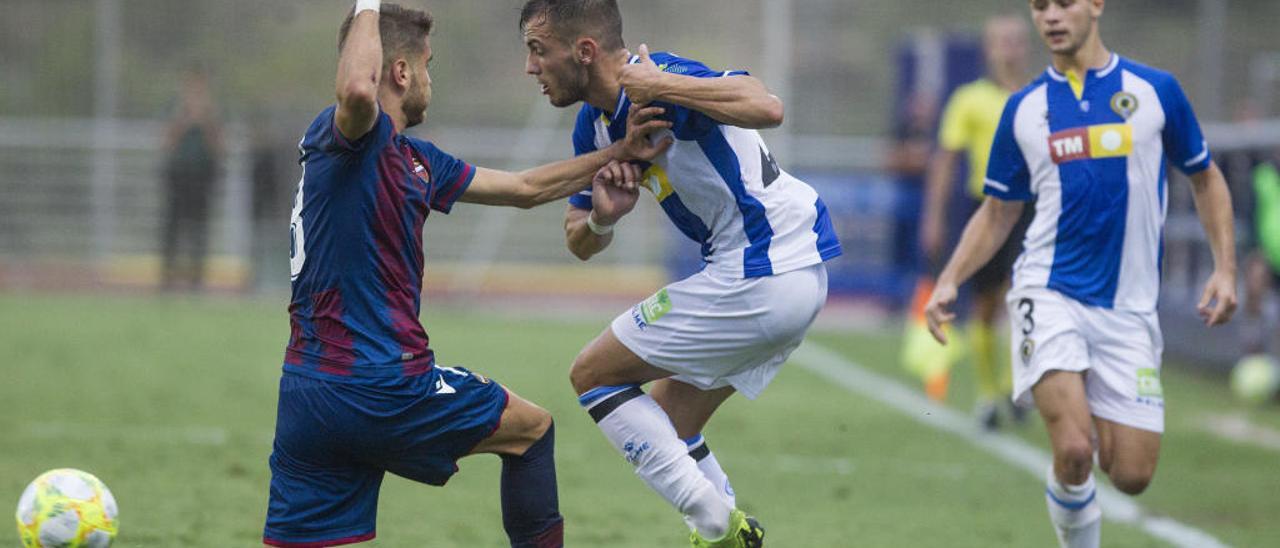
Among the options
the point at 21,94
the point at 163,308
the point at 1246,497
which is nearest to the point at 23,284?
the point at 21,94

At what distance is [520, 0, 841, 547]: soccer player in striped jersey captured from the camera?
495 centimetres

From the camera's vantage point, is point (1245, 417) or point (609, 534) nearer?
point (609, 534)

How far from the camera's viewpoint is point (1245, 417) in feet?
37.4

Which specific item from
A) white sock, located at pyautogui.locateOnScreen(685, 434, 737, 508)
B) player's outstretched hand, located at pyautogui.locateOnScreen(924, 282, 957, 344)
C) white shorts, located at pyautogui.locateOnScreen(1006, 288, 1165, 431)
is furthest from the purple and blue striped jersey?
white shorts, located at pyautogui.locateOnScreen(1006, 288, 1165, 431)

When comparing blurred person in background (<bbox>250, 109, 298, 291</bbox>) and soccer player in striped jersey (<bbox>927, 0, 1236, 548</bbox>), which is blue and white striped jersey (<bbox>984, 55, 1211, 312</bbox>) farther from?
blurred person in background (<bbox>250, 109, 298, 291</bbox>)

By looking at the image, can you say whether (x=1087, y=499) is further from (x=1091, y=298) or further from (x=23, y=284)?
(x=23, y=284)

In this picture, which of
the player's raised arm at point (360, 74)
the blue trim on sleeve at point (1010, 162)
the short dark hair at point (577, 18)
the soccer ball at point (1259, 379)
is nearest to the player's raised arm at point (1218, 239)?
the blue trim on sleeve at point (1010, 162)

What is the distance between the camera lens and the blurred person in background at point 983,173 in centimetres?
1011

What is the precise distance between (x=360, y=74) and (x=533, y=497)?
4.48 feet

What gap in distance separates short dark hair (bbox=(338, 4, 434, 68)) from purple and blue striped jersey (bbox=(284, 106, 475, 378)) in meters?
0.21

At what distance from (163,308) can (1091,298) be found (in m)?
14.4

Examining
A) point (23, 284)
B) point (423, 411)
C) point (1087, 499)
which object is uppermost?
point (423, 411)

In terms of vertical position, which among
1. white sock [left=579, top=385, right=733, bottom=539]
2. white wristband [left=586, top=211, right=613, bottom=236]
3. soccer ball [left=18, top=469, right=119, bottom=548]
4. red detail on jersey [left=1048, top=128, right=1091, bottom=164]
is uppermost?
red detail on jersey [left=1048, top=128, right=1091, bottom=164]

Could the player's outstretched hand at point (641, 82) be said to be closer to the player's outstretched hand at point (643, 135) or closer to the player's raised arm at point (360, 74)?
the player's outstretched hand at point (643, 135)
